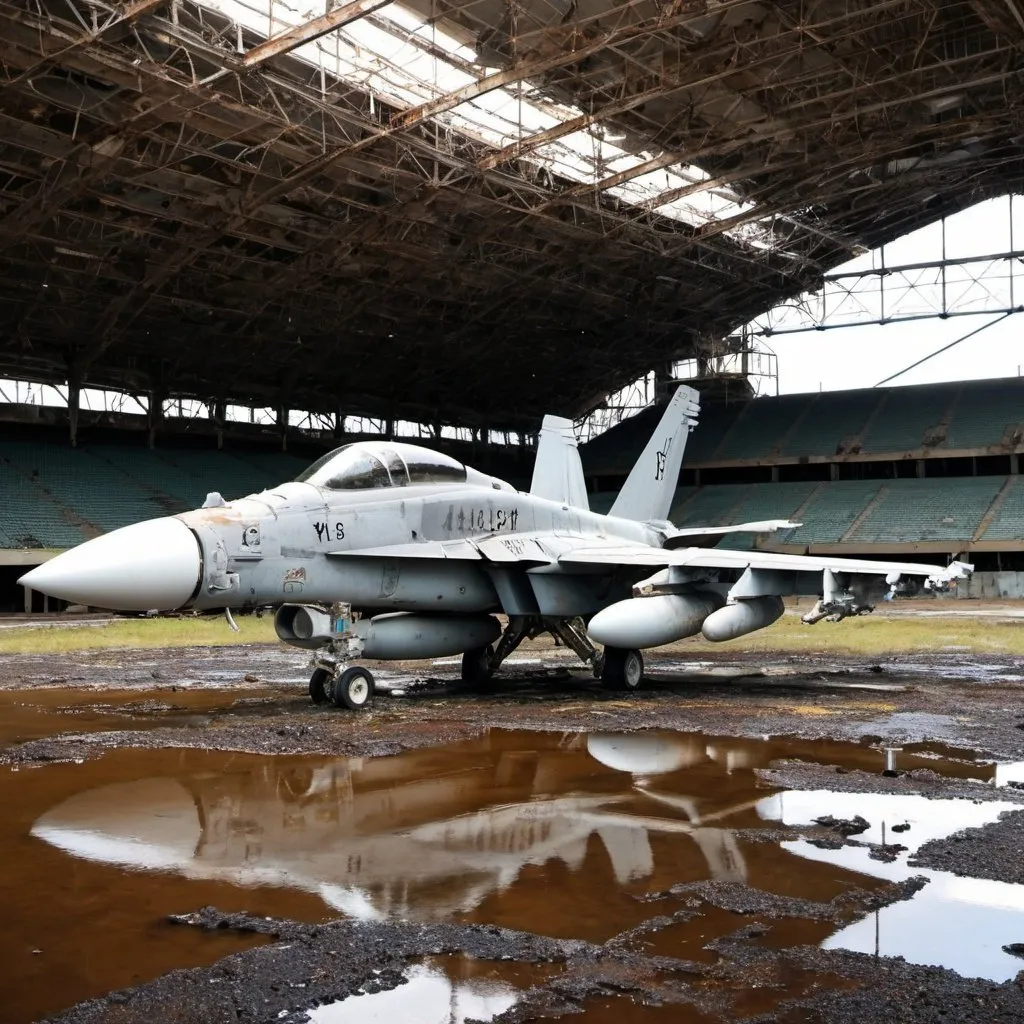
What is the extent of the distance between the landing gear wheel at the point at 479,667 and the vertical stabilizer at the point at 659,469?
15.7 feet

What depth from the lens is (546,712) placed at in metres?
11.7

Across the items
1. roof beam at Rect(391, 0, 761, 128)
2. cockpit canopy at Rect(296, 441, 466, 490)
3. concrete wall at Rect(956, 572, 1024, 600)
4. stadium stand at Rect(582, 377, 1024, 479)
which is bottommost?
concrete wall at Rect(956, 572, 1024, 600)

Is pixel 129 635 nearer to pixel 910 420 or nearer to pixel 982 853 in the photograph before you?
pixel 982 853

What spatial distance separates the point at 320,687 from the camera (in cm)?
1195

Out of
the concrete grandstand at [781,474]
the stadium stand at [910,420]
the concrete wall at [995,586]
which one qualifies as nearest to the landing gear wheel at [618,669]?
the concrete grandstand at [781,474]

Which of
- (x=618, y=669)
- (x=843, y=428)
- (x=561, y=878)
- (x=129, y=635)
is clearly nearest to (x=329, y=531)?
(x=618, y=669)

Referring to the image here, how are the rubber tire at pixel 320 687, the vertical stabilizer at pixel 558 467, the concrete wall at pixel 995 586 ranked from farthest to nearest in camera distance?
the concrete wall at pixel 995 586
the vertical stabilizer at pixel 558 467
the rubber tire at pixel 320 687

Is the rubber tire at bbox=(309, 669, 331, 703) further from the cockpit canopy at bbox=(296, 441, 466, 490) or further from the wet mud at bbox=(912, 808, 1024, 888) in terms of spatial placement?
the wet mud at bbox=(912, 808, 1024, 888)

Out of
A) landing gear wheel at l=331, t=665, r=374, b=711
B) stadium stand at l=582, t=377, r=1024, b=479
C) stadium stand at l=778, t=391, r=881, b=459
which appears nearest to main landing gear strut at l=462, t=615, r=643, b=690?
landing gear wheel at l=331, t=665, r=374, b=711

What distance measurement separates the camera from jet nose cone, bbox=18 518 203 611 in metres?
9.23

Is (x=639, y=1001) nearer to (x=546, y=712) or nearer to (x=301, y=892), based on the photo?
(x=301, y=892)

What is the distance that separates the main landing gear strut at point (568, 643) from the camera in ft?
46.5

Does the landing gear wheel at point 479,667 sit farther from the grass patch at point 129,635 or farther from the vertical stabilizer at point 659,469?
the grass patch at point 129,635

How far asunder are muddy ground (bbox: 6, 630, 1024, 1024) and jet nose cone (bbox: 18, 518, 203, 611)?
124cm
